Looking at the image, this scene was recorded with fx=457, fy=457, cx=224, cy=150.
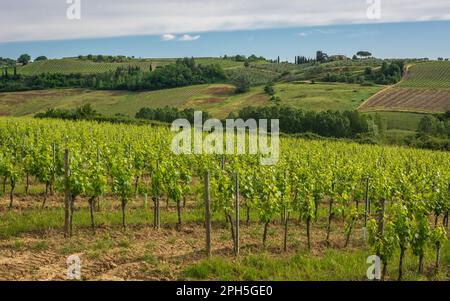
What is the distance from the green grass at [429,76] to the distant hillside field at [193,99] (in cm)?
833

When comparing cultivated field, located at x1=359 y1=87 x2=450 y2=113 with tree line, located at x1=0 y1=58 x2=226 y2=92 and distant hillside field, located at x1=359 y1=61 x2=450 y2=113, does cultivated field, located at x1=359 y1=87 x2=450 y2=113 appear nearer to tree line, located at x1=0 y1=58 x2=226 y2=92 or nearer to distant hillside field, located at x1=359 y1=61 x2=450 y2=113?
distant hillside field, located at x1=359 y1=61 x2=450 y2=113

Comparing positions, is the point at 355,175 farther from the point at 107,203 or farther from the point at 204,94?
the point at 204,94

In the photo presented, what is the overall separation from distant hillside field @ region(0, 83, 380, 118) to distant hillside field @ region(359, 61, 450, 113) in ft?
10.9

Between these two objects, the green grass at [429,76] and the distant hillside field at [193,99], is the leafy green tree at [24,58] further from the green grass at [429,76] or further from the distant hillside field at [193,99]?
the green grass at [429,76]

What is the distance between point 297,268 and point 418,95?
71231 millimetres

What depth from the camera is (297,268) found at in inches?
385

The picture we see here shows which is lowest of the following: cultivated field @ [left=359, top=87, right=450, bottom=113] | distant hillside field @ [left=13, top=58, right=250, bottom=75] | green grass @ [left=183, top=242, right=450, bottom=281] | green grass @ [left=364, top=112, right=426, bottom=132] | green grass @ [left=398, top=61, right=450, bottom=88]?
green grass @ [left=183, top=242, right=450, bottom=281]

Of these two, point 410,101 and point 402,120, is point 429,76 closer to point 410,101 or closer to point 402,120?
point 410,101

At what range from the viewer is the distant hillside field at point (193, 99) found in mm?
71562

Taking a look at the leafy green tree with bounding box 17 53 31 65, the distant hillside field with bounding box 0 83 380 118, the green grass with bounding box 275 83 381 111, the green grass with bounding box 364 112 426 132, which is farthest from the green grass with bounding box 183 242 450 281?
the leafy green tree with bounding box 17 53 31 65

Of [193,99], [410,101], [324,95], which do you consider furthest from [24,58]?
[410,101]

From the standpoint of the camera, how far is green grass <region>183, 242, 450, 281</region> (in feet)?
30.8

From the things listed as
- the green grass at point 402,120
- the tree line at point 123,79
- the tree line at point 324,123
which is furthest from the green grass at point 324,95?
the tree line at point 123,79
